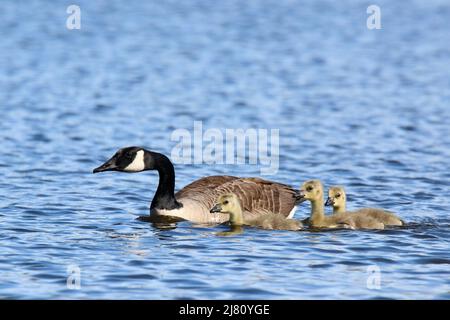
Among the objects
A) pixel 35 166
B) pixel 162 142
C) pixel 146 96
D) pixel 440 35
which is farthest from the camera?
pixel 440 35

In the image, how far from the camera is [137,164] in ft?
54.2

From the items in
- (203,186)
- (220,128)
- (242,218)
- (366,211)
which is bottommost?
(242,218)

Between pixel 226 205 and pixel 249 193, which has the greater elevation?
pixel 249 193

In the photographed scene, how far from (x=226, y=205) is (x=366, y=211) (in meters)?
1.93

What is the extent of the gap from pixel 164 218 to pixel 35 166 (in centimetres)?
490

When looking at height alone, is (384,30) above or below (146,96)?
above

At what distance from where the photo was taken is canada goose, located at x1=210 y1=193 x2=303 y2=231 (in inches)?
607

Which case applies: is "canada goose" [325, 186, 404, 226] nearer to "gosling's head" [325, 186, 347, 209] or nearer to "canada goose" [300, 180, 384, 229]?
"gosling's head" [325, 186, 347, 209]

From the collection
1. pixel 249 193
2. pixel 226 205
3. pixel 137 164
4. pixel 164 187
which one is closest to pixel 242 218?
pixel 226 205

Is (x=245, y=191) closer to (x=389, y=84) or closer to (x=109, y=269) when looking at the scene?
(x=109, y=269)

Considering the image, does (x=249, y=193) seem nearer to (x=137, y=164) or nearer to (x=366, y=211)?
(x=137, y=164)

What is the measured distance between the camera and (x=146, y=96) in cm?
2947

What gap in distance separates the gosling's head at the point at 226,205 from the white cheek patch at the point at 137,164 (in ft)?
5.18
